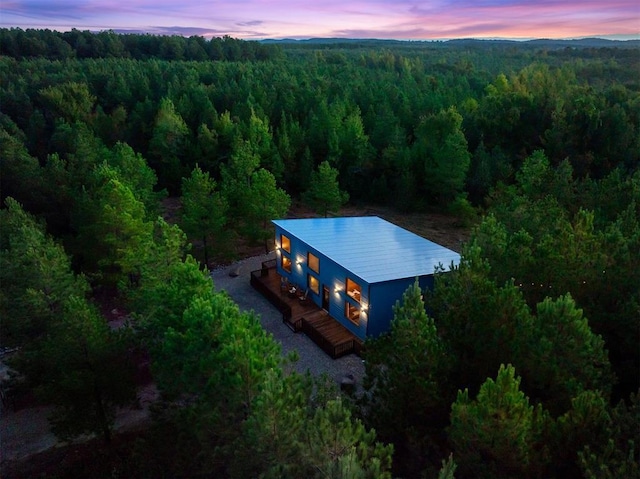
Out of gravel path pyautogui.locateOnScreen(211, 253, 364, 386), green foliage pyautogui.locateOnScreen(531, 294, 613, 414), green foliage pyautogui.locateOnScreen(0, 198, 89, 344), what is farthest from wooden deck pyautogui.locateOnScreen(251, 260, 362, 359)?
green foliage pyautogui.locateOnScreen(531, 294, 613, 414)

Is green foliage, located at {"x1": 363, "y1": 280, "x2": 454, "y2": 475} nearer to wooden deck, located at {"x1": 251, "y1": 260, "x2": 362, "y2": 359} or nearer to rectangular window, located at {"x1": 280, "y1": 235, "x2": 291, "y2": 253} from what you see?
wooden deck, located at {"x1": 251, "y1": 260, "x2": 362, "y2": 359}

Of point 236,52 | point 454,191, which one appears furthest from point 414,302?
point 236,52

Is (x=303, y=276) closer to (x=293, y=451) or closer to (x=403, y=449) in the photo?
(x=403, y=449)

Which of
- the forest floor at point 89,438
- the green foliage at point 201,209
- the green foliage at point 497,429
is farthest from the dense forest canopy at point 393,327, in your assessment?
the forest floor at point 89,438

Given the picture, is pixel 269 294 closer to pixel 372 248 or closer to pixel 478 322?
pixel 372 248

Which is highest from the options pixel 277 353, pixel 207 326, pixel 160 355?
pixel 207 326
